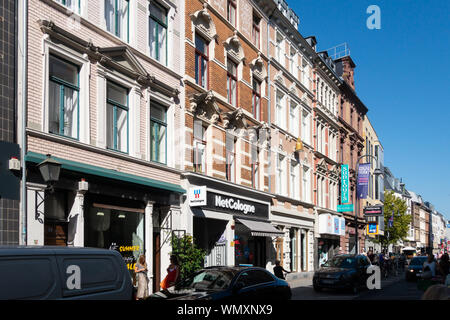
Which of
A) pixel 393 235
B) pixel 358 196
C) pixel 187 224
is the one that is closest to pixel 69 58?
pixel 187 224

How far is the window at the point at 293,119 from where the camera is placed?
107 ft

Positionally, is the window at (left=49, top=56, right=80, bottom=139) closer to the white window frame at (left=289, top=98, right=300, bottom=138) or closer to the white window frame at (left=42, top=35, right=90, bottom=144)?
the white window frame at (left=42, top=35, right=90, bottom=144)

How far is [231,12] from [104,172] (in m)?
13.3

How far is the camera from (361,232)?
168 ft

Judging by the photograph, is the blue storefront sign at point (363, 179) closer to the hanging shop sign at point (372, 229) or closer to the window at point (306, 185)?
the hanging shop sign at point (372, 229)

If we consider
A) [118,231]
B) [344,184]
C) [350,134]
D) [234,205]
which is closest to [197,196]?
[118,231]

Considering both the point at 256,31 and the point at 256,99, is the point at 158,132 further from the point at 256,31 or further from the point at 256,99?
the point at 256,31

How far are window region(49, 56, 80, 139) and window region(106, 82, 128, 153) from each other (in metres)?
1.46

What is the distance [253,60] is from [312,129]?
36.5ft

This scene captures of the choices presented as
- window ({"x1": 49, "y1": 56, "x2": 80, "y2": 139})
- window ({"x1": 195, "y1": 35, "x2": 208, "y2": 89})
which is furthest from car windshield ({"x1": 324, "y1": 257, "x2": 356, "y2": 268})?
window ({"x1": 49, "y1": 56, "x2": 80, "y2": 139})

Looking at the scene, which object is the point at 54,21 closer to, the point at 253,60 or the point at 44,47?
the point at 44,47

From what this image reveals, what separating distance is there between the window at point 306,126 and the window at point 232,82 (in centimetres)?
1121

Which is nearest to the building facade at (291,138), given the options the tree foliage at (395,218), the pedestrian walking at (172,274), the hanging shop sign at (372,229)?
the pedestrian walking at (172,274)

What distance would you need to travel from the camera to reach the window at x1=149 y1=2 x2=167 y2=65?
18.2m
